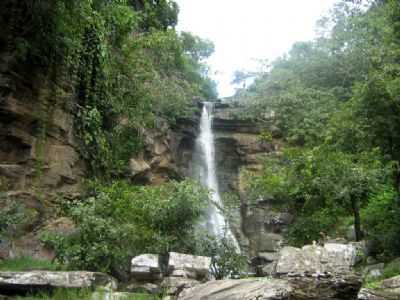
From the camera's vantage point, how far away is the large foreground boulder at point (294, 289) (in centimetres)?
392

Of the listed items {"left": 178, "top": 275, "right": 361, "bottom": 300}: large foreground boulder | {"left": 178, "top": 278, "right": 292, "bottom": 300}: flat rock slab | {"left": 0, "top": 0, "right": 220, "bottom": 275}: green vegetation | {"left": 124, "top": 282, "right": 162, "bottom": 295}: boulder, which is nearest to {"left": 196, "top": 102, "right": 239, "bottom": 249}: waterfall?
{"left": 0, "top": 0, "right": 220, "bottom": 275}: green vegetation

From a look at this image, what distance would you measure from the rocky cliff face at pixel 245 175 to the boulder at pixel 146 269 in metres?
8.15

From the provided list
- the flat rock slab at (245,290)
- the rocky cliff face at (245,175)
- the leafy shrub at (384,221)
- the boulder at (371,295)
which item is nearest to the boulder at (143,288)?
the flat rock slab at (245,290)

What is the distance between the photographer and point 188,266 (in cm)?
796

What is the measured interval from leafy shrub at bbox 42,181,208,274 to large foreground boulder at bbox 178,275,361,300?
181 inches

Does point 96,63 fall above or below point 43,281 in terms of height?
above

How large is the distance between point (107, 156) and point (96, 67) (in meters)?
2.77

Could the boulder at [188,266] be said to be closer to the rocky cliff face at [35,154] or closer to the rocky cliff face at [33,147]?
the rocky cliff face at [35,154]

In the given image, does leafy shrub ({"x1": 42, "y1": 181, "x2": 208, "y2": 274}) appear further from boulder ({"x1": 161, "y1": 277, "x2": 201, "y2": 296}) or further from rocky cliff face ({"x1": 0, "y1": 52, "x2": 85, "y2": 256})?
rocky cliff face ({"x1": 0, "y1": 52, "x2": 85, "y2": 256})

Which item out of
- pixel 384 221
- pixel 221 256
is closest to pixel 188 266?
pixel 221 256

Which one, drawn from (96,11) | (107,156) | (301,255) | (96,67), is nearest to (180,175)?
(107,156)

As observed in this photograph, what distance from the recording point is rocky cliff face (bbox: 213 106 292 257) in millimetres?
16375

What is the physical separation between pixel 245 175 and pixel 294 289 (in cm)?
1506

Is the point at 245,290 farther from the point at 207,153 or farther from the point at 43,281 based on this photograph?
the point at 207,153
